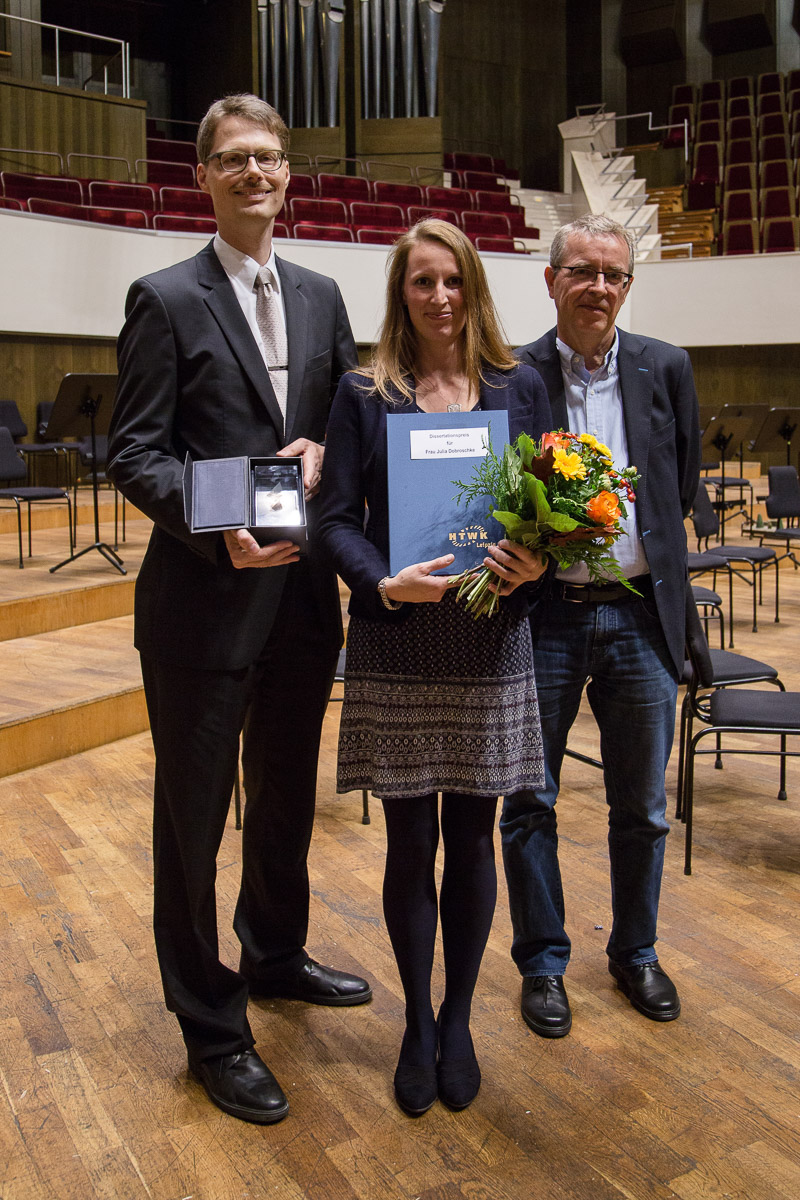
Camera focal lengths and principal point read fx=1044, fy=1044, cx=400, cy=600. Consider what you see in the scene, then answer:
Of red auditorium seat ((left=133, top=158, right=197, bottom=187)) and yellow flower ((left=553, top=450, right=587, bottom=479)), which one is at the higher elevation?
red auditorium seat ((left=133, top=158, right=197, bottom=187))

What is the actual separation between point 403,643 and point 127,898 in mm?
1147

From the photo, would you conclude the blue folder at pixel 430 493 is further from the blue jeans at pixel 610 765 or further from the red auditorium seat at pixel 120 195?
the red auditorium seat at pixel 120 195

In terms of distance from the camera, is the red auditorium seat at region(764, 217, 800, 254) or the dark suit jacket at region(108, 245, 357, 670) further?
the red auditorium seat at region(764, 217, 800, 254)

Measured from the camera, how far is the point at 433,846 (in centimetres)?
152

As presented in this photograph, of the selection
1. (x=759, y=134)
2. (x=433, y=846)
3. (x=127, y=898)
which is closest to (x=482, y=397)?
(x=433, y=846)

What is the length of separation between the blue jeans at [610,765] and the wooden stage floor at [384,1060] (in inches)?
5.7

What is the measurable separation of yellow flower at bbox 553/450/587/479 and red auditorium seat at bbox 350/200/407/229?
862 centimetres

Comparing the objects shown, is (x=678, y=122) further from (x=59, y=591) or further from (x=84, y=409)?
(x=59, y=591)

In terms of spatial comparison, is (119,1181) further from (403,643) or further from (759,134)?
(759,134)

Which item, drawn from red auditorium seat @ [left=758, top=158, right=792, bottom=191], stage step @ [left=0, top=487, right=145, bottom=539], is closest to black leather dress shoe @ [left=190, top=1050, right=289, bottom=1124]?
stage step @ [left=0, top=487, right=145, bottom=539]

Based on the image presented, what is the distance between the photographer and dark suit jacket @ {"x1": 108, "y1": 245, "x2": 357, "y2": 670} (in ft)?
4.72

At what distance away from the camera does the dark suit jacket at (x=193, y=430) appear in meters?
1.44

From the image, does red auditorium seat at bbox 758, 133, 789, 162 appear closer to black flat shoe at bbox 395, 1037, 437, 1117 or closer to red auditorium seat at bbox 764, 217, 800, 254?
red auditorium seat at bbox 764, 217, 800, 254

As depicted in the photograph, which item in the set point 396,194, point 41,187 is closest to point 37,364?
point 41,187
